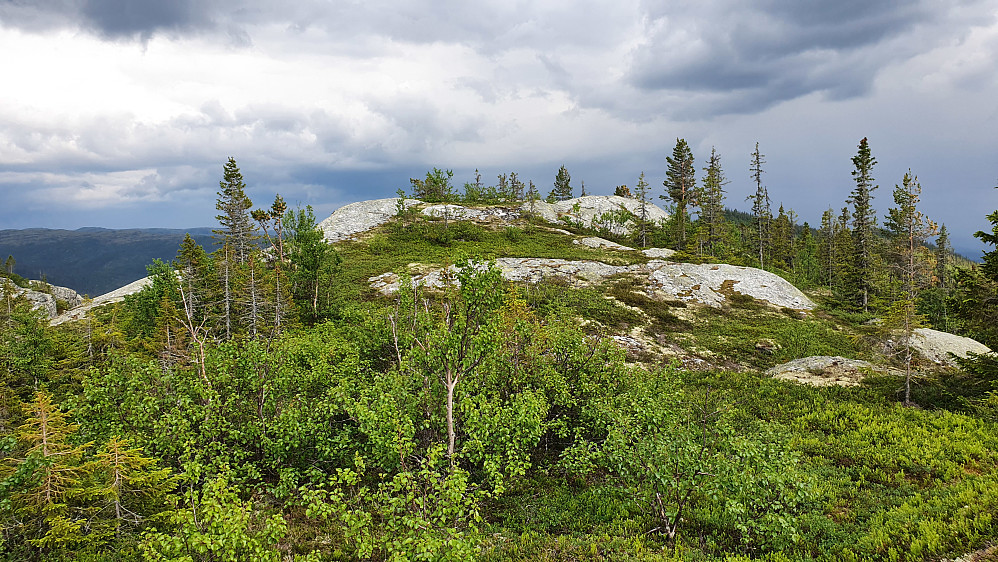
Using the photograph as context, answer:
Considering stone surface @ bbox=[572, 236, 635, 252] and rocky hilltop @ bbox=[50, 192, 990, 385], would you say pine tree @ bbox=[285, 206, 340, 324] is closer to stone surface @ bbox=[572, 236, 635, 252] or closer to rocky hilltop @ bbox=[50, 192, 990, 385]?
rocky hilltop @ bbox=[50, 192, 990, 385]

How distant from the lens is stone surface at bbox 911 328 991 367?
24594mm

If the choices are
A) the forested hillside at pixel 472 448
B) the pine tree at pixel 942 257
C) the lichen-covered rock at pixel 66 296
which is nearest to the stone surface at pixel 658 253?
the forested hillside at pixel 472 448

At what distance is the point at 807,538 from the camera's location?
930cm

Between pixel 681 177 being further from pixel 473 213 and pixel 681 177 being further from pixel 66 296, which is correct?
pixel 66 296

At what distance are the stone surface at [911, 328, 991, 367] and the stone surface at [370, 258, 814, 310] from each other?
16237 mm

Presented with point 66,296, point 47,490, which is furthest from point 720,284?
point 66,296

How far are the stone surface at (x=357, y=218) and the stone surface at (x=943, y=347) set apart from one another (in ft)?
224

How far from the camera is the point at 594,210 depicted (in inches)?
3610

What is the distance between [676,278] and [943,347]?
23.0 meters

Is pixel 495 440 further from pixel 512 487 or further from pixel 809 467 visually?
pixel 809 467

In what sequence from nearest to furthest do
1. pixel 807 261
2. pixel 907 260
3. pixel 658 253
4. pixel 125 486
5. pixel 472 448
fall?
pixel 125 486
pixel 472 448
pixel 907 260
pixel 658 253
pixel 807 261

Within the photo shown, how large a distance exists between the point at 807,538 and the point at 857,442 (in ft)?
25.6

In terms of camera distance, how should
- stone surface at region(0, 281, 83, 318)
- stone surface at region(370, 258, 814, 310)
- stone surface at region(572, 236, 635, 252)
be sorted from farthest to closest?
1. stone surface at region(572, 236, 635, 252)
2. stone surface at region(0, 281, 83, 318)
3. stone surface at region(370, 258, 814, 310)

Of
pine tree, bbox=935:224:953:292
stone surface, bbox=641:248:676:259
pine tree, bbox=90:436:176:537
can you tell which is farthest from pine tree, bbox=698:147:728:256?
pine tree, bbox=90:436:176:537
